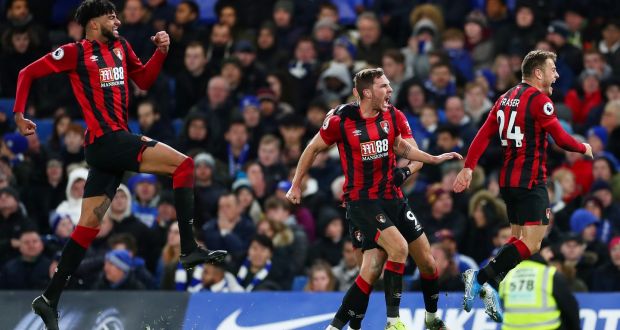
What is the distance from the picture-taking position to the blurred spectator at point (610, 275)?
15469 mm

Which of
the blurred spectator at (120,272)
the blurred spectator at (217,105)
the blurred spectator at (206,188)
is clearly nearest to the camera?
the blurred spectator at (120,272)

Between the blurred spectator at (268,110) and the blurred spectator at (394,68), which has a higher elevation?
the blurred spectator at (394,68)

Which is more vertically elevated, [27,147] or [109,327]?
[27,147]

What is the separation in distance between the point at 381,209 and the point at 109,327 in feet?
11.0

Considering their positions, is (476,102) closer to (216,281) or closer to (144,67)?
(216,281)

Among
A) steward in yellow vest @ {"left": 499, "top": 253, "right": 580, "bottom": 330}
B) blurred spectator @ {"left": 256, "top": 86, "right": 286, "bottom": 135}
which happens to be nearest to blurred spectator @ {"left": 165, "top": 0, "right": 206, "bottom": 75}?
blurred spectator @ {"left": 256, "top": 86, "right": 286, "bottom": 135}

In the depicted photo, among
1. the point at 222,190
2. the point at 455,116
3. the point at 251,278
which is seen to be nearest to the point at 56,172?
the point at 222,190

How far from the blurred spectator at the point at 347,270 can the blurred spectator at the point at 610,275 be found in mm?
2531

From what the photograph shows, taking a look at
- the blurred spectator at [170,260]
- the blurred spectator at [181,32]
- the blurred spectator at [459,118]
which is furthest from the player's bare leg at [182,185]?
the blurred spectator at [181,32]

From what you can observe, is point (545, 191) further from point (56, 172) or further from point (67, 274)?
point (56, 172)

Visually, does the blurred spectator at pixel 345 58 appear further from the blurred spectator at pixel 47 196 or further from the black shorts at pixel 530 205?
the black shorts at pixel 530 205

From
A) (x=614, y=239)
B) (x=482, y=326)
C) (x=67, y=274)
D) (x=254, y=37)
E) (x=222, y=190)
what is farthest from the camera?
(x=254, y=37)

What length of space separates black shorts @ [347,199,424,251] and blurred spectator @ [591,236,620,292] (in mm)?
3295

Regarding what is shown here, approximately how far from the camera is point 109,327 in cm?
1456
